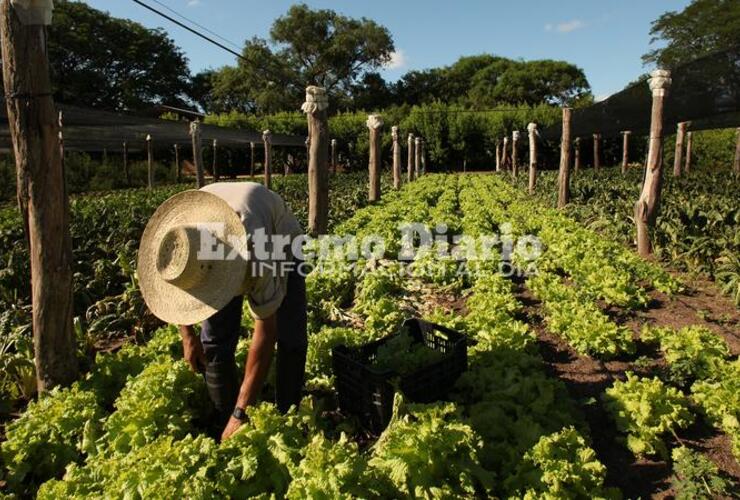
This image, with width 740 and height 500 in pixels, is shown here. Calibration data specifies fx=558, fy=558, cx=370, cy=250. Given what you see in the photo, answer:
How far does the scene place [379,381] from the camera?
137 inches

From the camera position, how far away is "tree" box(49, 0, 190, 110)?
149 ft

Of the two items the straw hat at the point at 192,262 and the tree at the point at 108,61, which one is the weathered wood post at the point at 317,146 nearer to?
the straw hat at the point at 192,262

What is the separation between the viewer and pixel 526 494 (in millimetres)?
2781

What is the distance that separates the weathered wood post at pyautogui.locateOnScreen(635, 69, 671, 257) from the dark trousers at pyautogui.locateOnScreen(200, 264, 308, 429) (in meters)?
7.27

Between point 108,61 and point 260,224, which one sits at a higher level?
point 108,61

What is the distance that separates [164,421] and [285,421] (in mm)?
839

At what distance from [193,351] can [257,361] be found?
0.84 metres

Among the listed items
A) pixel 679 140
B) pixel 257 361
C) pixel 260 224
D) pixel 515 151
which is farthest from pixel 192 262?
pixel 515 151

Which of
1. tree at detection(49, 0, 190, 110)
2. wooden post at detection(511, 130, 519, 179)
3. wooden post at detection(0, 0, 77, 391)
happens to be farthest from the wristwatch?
tree at detection(49, 0, 190, 110)

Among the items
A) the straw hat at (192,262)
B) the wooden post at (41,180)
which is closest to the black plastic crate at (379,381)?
the straw hat at (192,262)

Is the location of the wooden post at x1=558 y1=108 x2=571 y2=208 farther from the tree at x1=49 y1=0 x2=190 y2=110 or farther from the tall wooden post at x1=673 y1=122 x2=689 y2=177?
the tree at x1=49 y1=0 x2=190 y2=110

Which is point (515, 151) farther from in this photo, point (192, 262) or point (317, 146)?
point (192, 262)

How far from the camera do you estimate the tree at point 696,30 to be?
4481cm

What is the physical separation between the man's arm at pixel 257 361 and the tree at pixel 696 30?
168 ft
